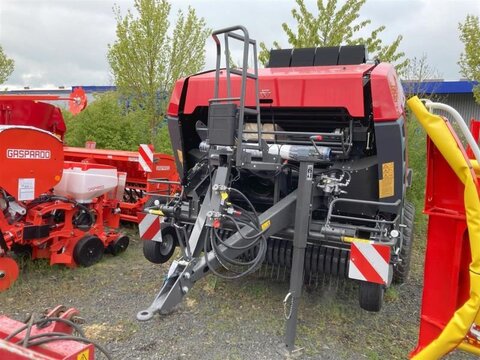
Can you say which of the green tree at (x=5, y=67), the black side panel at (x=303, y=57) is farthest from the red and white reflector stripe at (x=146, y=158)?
the green tree at (x=5, y=67)

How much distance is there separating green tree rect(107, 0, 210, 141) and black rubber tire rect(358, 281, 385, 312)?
799 centimetres

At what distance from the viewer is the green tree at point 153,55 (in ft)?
33.1

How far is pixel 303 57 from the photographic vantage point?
388cm

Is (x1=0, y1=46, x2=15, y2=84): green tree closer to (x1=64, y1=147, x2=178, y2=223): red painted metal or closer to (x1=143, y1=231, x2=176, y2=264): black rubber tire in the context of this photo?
(x1=64, y1=147, x2=178, y2=223): red painted metal

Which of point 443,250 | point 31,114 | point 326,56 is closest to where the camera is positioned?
point 443,250

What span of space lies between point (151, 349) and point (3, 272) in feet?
5.83

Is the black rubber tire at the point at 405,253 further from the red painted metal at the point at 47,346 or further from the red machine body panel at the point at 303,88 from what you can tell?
the red painted metal at the point at 47,346

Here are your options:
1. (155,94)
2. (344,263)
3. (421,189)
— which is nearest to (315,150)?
(344,263)

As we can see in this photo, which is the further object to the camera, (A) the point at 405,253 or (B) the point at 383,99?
(A) the point at 405,253

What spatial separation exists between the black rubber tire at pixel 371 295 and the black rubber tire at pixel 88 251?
112 inches

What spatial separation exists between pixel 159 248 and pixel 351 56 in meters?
2.44

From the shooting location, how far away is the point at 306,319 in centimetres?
348

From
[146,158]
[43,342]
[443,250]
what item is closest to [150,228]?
[43,342]

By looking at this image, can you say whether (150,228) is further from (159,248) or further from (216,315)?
(216,315)
